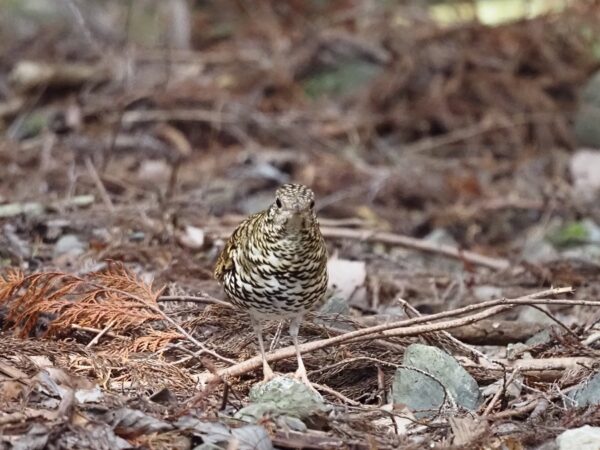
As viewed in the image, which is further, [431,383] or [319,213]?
[319,213]

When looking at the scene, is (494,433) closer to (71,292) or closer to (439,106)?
(71,292)

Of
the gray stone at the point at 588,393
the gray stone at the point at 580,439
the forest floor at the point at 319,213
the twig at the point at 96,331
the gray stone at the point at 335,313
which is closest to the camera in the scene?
the gray stone at the point at 580,439

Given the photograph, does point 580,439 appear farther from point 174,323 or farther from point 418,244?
point 418,244

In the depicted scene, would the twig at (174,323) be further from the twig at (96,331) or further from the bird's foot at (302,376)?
the bird's foot at (302,376)

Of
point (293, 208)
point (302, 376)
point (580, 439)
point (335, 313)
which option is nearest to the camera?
point (580, 439)

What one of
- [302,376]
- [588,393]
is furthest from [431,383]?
[588,393]

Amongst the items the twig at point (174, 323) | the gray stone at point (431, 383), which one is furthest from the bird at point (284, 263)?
the gray stone at point (431, 383)

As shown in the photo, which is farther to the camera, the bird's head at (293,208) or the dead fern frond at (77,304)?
the dead fern frond at (77,304)
